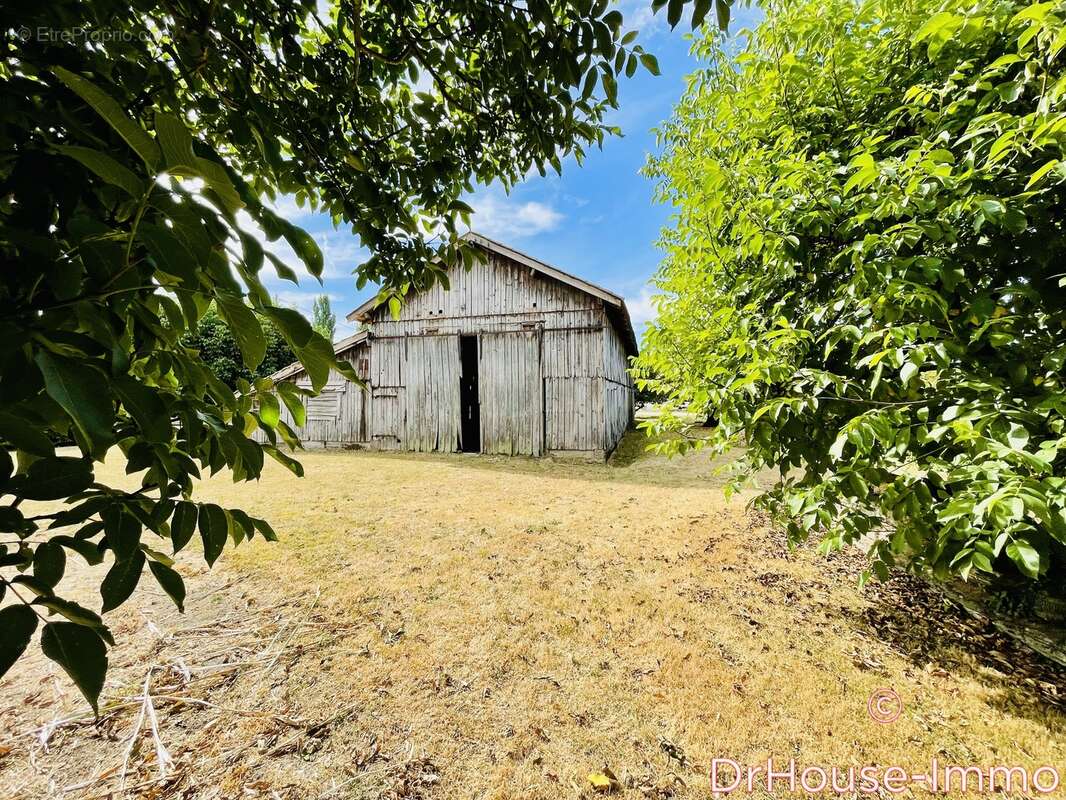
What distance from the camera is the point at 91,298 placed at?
585 millimetres

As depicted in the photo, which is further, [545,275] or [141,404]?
[545,275]

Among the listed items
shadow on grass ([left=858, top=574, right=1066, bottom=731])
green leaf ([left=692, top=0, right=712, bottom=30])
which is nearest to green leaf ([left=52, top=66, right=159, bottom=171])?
green leaf ([left=692, top=0, right=712, bottom=30])

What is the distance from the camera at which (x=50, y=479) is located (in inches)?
25.9

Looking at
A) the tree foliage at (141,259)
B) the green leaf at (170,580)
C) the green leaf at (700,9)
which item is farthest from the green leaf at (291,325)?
the green leaf at (700,9)

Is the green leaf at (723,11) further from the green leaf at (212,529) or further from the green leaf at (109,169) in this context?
the green leaf at (212,529)

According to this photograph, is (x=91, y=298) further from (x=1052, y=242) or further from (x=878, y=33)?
(x=878, y=33)

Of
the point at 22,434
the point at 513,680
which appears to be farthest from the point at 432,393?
the point at 22,434

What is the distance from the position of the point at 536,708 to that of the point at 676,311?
3.19m

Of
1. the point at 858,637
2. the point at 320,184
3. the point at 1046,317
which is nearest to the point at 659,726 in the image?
the point at 858,637

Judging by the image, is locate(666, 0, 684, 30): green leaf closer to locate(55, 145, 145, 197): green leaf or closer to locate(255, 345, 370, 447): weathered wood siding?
locate(55, 145, 145, 197): green leaf

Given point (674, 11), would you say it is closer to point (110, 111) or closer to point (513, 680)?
point (110, 111)

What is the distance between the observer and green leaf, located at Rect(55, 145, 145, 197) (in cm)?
43

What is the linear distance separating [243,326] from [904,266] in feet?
8.65

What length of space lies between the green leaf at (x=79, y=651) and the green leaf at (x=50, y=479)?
0.21 meters
